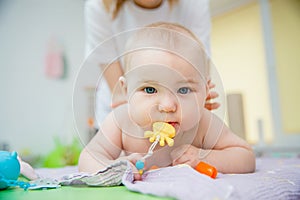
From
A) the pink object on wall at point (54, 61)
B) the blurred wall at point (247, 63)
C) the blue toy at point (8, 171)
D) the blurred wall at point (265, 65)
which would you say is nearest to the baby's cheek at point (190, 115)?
the blue toy at point (8, 171)

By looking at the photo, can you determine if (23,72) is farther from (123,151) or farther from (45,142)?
(123,151)

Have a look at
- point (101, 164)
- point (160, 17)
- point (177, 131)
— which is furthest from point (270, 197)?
point (160, 17)

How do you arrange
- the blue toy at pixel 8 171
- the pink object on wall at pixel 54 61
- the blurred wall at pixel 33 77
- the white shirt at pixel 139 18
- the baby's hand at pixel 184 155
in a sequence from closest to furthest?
1. the blue toy at pixel 8 171
2. the baby's hand at pixel 184 155
3. the white shirt at pixel 139 18
4. the blurred wall at pixel 33 77
5. the pink object on wall at pixel 54 61

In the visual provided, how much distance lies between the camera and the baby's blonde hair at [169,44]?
0.64m

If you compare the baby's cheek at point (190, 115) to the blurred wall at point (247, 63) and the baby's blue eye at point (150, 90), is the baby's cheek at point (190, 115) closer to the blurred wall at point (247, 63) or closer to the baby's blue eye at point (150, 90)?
the baby's blue eye at point (150, 90)

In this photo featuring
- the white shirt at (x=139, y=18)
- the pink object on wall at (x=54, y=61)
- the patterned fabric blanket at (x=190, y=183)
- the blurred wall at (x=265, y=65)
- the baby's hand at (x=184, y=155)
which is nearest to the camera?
the patterned fabric blanket at (x=190, y=183)

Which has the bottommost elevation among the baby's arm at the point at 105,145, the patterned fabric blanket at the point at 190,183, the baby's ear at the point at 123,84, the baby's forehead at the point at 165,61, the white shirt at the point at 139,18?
the patterned fabric blanket at the point at 190,183

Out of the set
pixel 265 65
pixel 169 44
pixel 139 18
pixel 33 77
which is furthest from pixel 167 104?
pixel 265 65

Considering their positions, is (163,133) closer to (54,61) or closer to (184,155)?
(184,155)

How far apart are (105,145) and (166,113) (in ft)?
0.64

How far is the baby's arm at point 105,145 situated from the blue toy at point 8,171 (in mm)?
154

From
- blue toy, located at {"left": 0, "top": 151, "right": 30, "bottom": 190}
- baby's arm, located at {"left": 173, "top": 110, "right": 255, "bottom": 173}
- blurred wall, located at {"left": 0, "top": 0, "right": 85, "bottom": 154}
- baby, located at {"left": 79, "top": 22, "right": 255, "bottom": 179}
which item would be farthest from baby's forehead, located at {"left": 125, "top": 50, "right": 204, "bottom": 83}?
blurred wall, located at {"left": 0, "top": 0, "right": 85, "bottom": 154}

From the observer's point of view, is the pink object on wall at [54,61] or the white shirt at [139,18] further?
the pink object on wall at [54,61]

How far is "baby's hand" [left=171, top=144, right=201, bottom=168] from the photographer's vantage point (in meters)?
0.68
